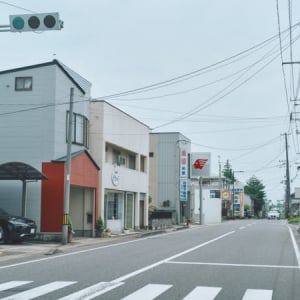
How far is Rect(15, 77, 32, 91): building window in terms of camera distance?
1096 inches

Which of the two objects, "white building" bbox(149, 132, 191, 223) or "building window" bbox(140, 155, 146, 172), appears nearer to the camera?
"building window" bbox(140, 155, 146, 172)

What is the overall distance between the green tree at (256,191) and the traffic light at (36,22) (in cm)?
13174

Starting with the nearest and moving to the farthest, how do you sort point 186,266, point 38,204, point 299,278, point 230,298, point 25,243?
point 230,298, point 299,278, point 186,266, point 25,243, point 38,204

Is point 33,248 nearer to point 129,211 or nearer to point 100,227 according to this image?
point 100,227

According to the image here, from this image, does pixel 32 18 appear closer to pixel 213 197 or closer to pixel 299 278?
pixel 299 278

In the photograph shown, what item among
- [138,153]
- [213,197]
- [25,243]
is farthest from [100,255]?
[213,197]

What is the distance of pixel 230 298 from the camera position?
32.1ft

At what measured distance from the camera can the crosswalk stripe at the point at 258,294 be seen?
32.3ft

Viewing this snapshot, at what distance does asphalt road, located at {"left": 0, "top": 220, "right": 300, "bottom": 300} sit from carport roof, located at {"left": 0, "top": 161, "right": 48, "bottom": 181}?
17.5 feet

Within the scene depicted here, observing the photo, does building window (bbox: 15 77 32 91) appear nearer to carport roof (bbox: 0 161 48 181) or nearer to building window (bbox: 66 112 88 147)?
building window (bbox: 66 112 88 147)

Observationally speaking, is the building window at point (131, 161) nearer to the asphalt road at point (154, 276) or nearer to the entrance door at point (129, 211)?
the entrance door at point (129, 211)

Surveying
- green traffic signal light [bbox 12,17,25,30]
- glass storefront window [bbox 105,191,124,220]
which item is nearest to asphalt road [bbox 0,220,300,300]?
green traffic signal light [bbox 12,17,25,30]

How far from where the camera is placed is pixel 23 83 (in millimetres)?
27906

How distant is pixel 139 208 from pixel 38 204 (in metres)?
15.0
